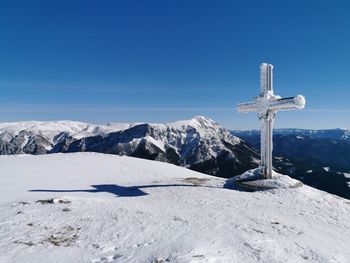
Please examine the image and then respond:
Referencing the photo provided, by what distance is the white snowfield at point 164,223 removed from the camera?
1135 centimetres

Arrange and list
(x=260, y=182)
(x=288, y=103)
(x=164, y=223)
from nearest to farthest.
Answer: (x=164, y=223) < (x=288, y=103) < (x=260, y=182)

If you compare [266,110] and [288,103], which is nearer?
[288,103]

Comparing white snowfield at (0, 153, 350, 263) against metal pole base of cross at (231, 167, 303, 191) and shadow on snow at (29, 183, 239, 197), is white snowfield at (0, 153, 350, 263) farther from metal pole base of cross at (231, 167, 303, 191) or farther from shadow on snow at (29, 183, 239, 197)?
metal pole base of cross at (231, 167, 303, 191)

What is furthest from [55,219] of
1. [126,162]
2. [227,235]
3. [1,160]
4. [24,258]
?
[1,160]

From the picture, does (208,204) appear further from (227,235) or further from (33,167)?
(33,167)

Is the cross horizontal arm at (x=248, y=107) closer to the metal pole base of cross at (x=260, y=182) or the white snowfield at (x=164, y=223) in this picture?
the metal pole base of cross at (x=260, y=182)

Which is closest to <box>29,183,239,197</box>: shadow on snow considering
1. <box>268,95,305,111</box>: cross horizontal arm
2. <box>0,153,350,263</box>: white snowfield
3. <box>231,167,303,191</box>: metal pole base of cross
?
<box>0,153,350,263</box>: white snowfield

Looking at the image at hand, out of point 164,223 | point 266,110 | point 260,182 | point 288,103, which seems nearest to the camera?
point 164,223

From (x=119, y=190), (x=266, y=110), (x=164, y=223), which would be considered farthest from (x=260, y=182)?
(x=164, y=223)

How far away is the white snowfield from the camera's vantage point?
1135 centimetres

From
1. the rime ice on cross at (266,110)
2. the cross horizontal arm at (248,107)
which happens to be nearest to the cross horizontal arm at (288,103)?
the rime ice on cross at (266,110)

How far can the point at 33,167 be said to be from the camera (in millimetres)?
30516

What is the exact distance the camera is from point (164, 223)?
14297mm

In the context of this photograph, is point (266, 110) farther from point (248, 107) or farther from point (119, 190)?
point (119, 190)
